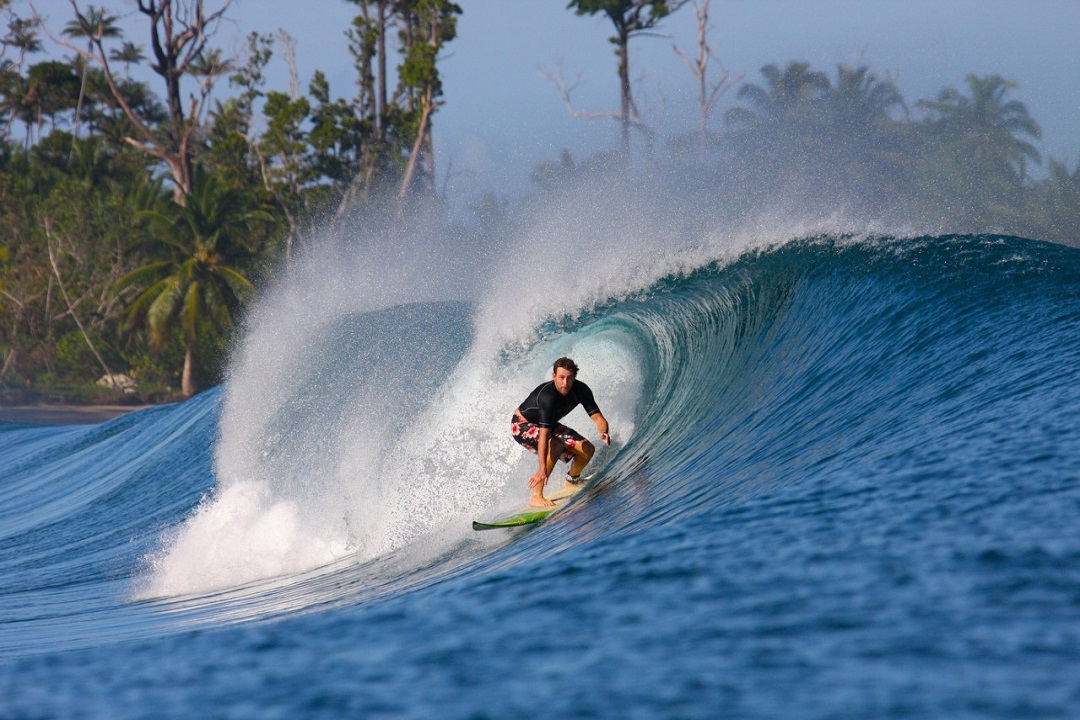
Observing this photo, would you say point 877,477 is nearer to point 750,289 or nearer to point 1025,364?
point 1025,364

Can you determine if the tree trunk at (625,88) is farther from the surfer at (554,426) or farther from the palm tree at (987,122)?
the surfer at (554,426)

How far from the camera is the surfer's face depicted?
7359 millimetres

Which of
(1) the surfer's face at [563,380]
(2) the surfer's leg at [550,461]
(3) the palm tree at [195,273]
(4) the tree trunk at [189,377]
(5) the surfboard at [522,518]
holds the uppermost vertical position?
(3) the palm tree at [195,273]

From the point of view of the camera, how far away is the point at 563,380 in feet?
24.2

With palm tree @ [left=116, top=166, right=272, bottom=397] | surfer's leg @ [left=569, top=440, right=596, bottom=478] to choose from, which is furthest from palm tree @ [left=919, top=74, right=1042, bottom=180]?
surfer's leg @ [left=569, top=440, right=596, bottom=478]

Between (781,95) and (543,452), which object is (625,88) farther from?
(543,452)

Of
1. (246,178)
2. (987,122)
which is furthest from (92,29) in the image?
(987,122)

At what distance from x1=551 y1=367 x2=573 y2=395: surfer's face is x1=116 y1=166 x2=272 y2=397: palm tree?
29498 mm

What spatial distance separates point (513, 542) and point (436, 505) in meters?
2.13

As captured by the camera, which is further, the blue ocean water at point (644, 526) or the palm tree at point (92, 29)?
the palm tree at point (92, 29)

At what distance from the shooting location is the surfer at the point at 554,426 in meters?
7.40

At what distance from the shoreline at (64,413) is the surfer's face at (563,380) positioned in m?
32.1

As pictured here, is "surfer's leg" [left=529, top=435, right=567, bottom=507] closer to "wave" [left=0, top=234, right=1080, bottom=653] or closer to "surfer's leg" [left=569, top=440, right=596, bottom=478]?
"surfer's leg" [left=569, top=440, right=596, bottom=478]

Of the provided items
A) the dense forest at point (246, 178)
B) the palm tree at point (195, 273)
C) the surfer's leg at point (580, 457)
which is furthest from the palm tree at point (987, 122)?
the surfer's leg at point (580, 457)
